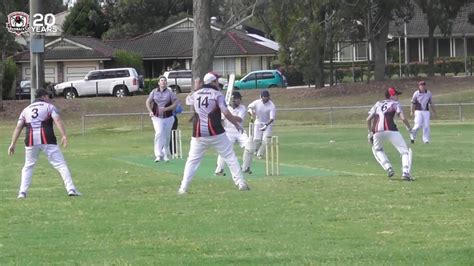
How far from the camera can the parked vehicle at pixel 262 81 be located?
6581 centimetres

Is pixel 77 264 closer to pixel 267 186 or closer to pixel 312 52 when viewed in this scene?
pixel 267 186

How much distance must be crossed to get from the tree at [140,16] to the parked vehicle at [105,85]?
29.2 metres

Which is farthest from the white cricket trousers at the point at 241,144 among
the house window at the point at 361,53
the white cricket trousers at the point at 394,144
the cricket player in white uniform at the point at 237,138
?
the house window at the point at 361,53

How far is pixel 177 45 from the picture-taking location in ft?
264

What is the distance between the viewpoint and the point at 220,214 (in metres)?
13.0

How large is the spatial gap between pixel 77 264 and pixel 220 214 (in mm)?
3893

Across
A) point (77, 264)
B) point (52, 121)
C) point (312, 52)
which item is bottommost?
point (77, 264)

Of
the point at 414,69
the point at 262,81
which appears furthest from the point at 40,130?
the point at 414,69

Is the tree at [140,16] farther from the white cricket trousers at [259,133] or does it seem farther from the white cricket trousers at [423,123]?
the white cricket trousers at [259,133]

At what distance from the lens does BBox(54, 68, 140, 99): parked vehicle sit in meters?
60.2

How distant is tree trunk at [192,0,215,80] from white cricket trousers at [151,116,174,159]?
909 inches

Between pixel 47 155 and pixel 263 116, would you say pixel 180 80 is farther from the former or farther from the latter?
pixel 47 155

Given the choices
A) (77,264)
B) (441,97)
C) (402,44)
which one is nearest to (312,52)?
(441,97)

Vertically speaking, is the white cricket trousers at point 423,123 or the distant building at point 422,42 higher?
the distant building at point 422,42
